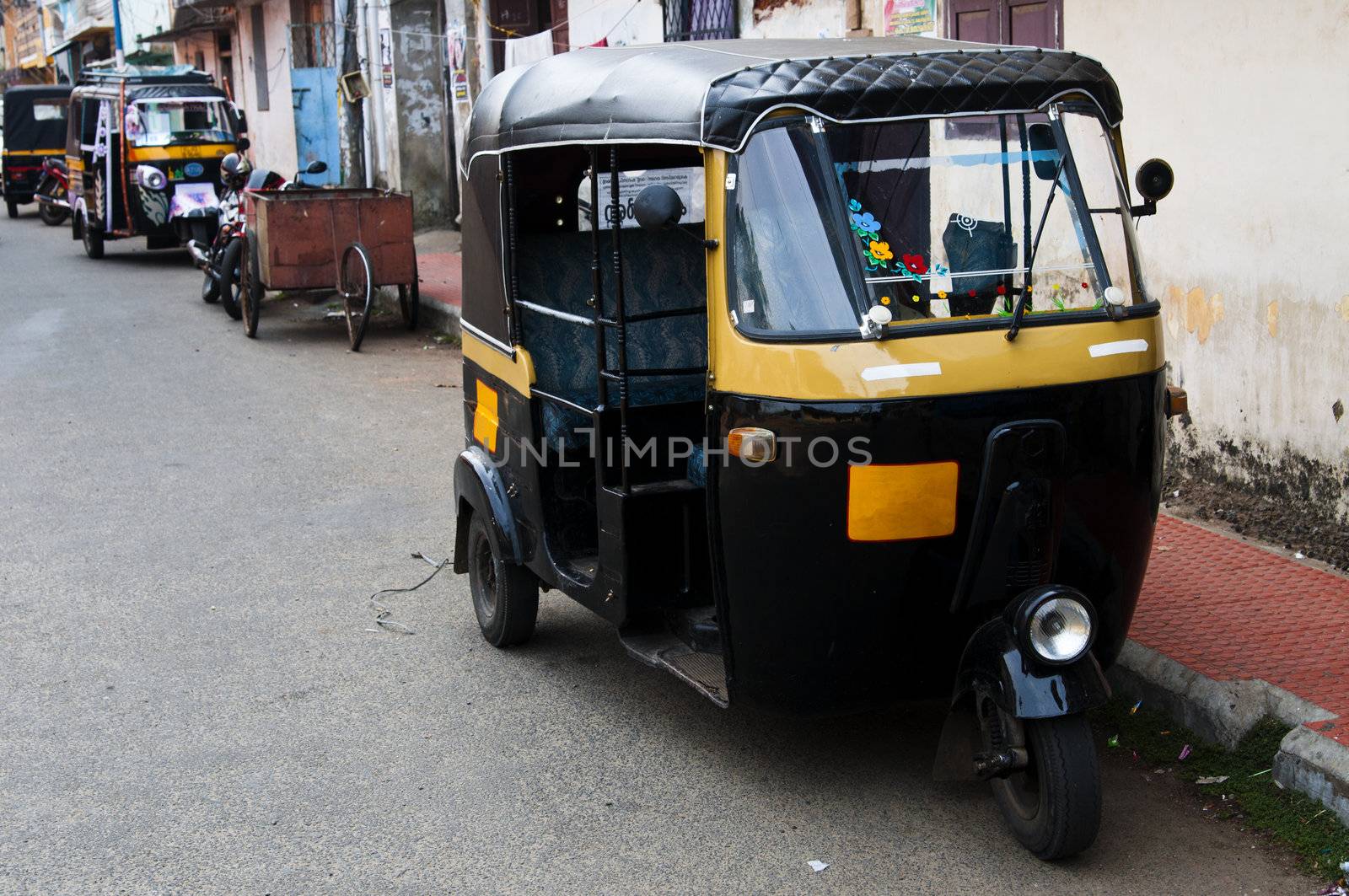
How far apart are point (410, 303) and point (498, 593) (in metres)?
7.91

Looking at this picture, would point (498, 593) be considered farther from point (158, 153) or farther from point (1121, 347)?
point (158, 153)

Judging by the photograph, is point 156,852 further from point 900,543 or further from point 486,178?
point 486,178

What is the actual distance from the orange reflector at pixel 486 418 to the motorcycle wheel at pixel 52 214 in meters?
20.4

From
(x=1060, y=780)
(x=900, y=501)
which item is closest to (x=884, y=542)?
(x=900, y=501)

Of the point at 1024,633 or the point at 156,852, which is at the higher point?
the point at 1024,633

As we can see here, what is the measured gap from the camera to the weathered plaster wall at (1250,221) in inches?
221

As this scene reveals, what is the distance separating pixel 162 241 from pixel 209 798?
1418cm

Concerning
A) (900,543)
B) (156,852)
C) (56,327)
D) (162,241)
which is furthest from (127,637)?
(162,241)

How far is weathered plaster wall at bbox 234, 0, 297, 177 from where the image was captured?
2422cm

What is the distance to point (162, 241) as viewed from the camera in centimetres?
1688

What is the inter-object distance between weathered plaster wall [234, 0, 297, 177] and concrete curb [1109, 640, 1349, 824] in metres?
21.6

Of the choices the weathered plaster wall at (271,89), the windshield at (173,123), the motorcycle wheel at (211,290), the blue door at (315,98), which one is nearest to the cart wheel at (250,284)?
the motorcycle wheel at (211,290)

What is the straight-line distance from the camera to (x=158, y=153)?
16062 millimetres

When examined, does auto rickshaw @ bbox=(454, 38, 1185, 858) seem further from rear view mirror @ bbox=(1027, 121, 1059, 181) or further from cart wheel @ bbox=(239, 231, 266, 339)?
cart wheel @ bbox=(239, 231, 266, 339)
